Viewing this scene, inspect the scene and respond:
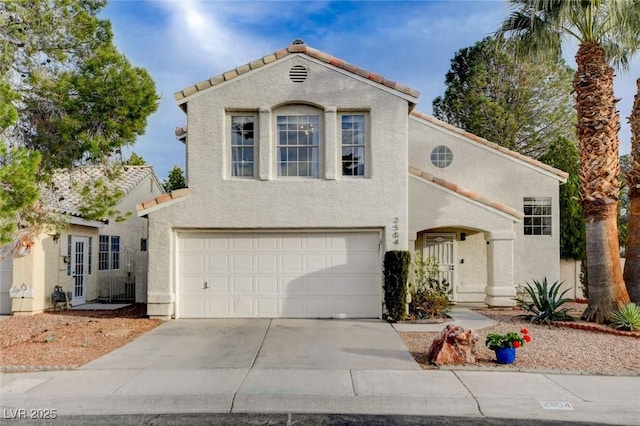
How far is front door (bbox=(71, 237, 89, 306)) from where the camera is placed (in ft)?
48.7

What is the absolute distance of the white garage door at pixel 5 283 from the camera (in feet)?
43.1

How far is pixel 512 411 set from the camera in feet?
20.0

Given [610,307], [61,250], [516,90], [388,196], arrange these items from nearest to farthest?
[610,307] < [388,196] < [61,250] < [516,90]

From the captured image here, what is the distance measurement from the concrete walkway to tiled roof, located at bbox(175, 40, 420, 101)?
6.34 m

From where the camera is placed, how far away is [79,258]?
1526cm

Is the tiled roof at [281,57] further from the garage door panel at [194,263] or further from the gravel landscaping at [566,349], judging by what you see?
the gravel landscaping at [566,349]

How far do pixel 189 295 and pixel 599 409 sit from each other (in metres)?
9.22

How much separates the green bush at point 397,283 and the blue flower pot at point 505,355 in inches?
150

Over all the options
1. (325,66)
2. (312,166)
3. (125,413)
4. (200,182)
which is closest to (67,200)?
(200,182)

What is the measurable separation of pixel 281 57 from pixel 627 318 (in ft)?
32.8

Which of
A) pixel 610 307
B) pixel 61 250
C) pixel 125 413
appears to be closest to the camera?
pixel 125 413

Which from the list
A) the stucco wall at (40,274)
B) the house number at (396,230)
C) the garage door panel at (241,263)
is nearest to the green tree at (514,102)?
the house number at (396,230)

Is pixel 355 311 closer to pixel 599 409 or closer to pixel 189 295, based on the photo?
pixel 189 295

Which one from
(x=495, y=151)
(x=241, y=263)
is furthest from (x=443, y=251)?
(x=241, y=263)
